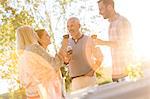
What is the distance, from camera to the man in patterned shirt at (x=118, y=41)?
3.86m

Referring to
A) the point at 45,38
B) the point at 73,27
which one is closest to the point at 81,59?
the point at 73,27

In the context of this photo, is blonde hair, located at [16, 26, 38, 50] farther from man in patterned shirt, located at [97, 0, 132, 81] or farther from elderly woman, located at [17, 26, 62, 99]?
man in patterned shirt, located at [97, 0, 132, 81]

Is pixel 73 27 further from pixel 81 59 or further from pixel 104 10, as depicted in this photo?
pixel 104 10

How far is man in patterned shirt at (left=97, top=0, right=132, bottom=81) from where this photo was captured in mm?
3855

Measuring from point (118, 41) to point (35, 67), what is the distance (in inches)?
34.7

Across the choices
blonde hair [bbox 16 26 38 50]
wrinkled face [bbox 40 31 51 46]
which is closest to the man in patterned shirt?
wrinkled face [bbox 40 31 51 46]

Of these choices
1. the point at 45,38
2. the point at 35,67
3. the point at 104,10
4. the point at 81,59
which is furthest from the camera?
the point at 81,59

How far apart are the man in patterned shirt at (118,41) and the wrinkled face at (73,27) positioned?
18.1 inches

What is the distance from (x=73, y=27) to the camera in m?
4.41

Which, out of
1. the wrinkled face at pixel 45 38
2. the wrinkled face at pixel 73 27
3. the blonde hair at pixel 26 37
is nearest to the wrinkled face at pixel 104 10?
the wrinkled face at pixel 73 27

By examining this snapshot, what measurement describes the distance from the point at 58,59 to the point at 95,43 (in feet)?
1.79

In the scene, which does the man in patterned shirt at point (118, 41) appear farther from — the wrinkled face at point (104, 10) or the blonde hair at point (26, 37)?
the blonde hair at point (26, 37)

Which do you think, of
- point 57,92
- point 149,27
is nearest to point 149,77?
point 149,27

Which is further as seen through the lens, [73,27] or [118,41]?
[73,27]
